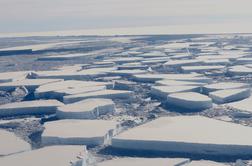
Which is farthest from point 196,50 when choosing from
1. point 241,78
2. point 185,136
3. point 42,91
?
point 185,136

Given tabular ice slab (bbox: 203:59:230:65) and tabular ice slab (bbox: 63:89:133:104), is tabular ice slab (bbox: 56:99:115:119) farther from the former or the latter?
tabular ice slab (bbox: 203:59:230:65)

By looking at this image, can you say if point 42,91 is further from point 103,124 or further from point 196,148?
point 196,148

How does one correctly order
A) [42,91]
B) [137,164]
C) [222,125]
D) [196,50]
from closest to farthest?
[137,164] < [222,125] < [42,91] < [196,50]

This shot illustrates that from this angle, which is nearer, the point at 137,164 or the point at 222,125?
the point at 137,164

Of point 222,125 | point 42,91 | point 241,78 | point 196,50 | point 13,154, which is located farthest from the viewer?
point 196,50

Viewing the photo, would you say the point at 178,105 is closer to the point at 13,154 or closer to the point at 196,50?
the point at 13,154

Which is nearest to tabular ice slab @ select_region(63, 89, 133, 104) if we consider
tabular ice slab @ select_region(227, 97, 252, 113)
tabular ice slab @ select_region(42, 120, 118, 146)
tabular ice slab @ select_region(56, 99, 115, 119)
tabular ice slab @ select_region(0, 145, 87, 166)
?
tabular ice slab @ select_region(56, 99, 115, 119)
